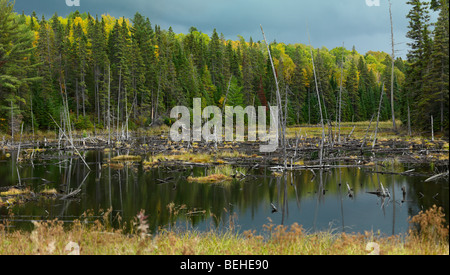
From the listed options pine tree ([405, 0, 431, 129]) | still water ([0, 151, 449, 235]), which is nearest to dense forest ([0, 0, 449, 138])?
pine tree ([405, 0, 431, 129])

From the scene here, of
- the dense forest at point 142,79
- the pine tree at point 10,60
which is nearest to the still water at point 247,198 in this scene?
the dense forest at point 142,79

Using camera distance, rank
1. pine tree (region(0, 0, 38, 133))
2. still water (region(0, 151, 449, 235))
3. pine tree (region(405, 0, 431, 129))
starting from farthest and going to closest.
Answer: pine tree (region(0, 0, 38, 133)), pine tree (region(405, 0, 431, 129)), still water (region(0, 151, 449, 235))

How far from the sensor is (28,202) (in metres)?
15.1

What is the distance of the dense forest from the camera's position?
43375 mm

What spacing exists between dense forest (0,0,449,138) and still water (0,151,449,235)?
1585 cm

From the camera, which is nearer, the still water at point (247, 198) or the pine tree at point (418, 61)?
the still water at point (247, 198)

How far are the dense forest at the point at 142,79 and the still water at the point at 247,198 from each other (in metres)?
15.8

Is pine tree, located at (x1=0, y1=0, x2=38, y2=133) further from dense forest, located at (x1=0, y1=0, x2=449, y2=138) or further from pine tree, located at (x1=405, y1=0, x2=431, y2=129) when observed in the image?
pine tree, located at (x1=405, y1=0, x2=431, y2=129)

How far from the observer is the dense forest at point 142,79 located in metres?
43.4

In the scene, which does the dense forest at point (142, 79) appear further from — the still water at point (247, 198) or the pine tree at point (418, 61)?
the still water at point (247, 198)

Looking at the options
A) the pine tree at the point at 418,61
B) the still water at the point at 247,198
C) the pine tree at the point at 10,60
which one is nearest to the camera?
the still water at the point at 247,198

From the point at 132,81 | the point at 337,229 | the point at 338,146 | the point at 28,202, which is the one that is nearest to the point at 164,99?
the point at 132,81
